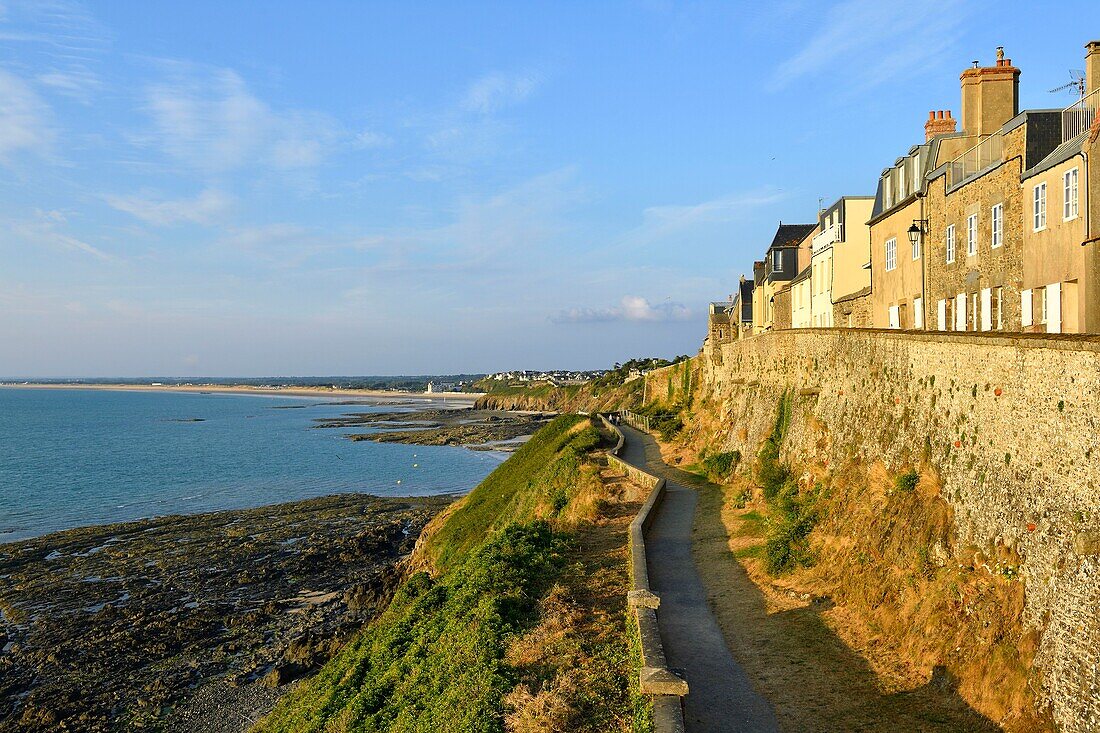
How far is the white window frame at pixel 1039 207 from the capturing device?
17812mm

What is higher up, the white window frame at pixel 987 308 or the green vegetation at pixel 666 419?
the white window frame at pixel 987 308

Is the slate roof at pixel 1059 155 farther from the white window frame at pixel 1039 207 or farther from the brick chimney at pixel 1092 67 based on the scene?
the brick chimney at pixel 1092 67

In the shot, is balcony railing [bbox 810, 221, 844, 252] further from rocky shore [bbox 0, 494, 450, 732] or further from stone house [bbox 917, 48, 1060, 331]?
rocky shore [bbox 0, 494, 450, 732]

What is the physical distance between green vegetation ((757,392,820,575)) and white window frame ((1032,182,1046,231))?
8.43m

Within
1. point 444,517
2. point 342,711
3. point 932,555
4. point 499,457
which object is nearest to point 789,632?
point 932,555

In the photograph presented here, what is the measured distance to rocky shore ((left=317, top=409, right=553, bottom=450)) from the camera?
102m

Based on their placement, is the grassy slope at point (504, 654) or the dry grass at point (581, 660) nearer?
the dry grass at point (581, 660)

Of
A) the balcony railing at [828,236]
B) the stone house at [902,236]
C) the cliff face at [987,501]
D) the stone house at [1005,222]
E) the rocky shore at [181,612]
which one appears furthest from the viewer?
the balcony railing at [828,236]

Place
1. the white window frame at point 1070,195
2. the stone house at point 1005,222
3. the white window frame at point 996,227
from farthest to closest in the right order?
the white window frame at point 996,227 → the stone house at point 1005,222 → the white window frame at point 1070,195

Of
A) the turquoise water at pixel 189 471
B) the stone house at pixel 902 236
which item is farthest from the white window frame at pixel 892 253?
the turquoise water at pixel 189 471

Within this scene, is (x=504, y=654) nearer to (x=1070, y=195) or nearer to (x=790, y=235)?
(x=1070, y=195)

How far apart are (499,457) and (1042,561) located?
246 ft

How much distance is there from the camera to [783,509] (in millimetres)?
19641

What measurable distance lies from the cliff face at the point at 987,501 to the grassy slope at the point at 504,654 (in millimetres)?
4824
